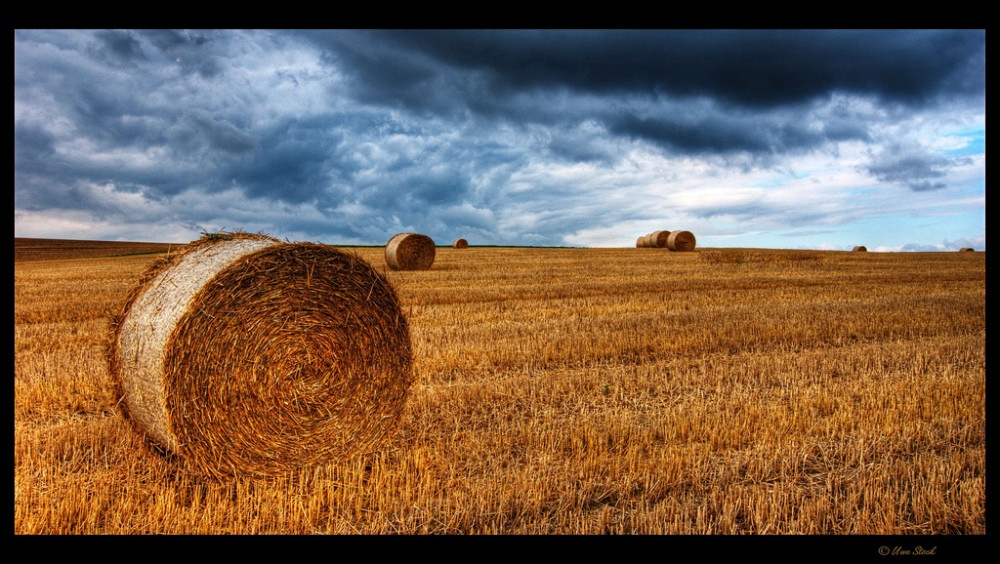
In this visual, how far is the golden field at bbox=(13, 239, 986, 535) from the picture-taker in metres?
3.51

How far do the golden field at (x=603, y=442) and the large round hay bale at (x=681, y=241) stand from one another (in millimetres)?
24174

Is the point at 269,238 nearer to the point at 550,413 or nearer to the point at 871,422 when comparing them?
the point at 550,413

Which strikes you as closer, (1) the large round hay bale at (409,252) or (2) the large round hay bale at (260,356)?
(2) the large round hay bale at (260,356)

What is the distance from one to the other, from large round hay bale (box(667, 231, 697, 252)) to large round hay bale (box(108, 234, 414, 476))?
31.1 meters

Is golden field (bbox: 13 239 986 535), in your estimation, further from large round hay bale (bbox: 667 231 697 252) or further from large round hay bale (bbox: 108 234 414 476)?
large round hay bale (bbox: 667 231 697 252)

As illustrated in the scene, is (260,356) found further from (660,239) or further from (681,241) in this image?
(660,239)

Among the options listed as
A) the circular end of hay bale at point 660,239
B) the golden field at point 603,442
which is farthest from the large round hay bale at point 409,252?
the circular end of hay bale at point 660,239

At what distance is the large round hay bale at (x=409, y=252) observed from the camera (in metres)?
21.4

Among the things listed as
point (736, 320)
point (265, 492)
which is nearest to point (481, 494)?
point (265, 492)

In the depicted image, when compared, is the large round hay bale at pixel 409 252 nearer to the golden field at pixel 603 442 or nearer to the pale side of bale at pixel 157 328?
the golden field at pixel 603 442

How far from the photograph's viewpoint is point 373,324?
5.03 m

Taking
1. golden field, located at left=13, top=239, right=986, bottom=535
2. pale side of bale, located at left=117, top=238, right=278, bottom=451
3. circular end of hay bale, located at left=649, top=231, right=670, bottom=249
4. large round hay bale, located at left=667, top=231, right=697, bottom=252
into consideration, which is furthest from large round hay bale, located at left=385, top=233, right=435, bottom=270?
circular end of hay bale, located at left=649, top=231, right=670, bottom=249
